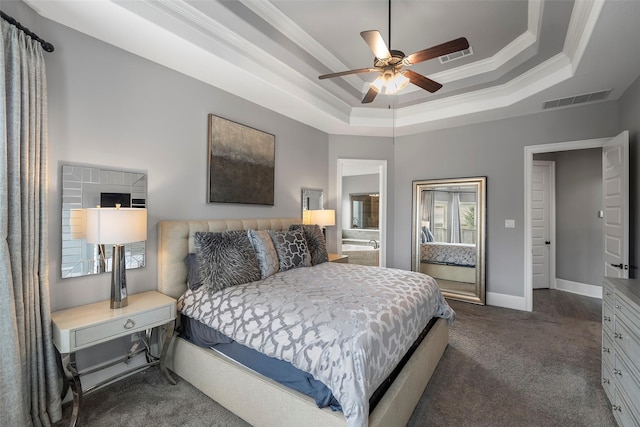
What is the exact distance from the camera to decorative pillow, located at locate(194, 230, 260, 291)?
92.0 inches

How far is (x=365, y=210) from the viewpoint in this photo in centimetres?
881

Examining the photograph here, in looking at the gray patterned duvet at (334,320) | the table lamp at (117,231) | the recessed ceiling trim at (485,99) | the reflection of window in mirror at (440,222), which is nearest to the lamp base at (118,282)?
the table lamp at (117,231)

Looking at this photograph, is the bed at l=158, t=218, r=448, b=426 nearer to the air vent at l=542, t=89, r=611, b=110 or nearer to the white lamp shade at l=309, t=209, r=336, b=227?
the white lamp shade at l=309, t=209, r=336, b=227

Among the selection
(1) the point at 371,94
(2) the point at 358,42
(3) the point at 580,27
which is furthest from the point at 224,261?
(3) the point at 580,27

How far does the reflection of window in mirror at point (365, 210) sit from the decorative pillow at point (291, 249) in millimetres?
5646

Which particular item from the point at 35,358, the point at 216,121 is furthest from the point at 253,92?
the point at 35,358

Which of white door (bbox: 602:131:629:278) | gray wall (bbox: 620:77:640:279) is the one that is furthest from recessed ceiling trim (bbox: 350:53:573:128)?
white door (bbox: 602:131:629:278)

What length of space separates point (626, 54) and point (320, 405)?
3774mm

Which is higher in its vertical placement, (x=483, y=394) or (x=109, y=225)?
(x=109, y=225)

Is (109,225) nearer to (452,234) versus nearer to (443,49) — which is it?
(443,49)

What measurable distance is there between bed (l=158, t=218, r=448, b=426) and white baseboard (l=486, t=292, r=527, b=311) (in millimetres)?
2071

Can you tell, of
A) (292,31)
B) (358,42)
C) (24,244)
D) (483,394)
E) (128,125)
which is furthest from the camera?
(358,42)

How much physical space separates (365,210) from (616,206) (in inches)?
235

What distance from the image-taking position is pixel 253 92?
3.30 metres
